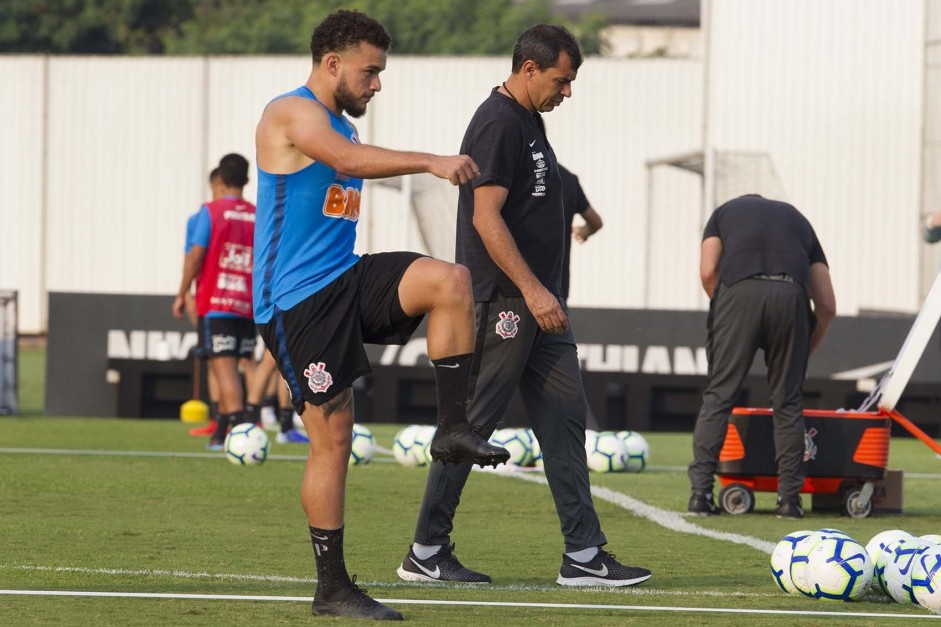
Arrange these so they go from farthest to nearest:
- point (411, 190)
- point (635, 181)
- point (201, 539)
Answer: point (635, 181)
point (411, 190)
point (201, 539)

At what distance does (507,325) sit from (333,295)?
112 centimetres

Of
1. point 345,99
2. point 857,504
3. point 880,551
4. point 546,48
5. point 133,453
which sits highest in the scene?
point 546,48

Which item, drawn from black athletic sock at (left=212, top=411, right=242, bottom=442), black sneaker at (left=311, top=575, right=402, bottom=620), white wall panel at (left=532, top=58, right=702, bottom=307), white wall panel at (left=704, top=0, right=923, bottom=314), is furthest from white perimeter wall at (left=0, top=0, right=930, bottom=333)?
black sneaker at (left=311, top=575, right=402, bottom=620)

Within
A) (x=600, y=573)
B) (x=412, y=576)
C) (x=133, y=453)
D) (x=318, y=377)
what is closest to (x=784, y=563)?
(x=600, y=573)

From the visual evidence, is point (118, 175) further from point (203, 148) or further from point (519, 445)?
point (519, 445)

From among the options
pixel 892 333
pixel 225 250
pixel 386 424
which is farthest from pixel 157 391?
pixel 892 333

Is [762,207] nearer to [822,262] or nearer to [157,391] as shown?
[822,262]

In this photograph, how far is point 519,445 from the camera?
11.7m

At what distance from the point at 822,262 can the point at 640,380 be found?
292 inches

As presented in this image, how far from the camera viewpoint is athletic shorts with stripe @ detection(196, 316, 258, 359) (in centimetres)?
1263

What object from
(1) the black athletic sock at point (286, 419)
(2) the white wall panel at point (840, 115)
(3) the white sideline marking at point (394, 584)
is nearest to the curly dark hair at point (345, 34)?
(3) the white sideline marking at point (394, 584)

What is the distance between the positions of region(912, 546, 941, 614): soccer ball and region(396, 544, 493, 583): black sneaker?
157 centimetres

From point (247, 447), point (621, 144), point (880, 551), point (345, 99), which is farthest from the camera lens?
point (621, 144)

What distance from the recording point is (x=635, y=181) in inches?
1371
